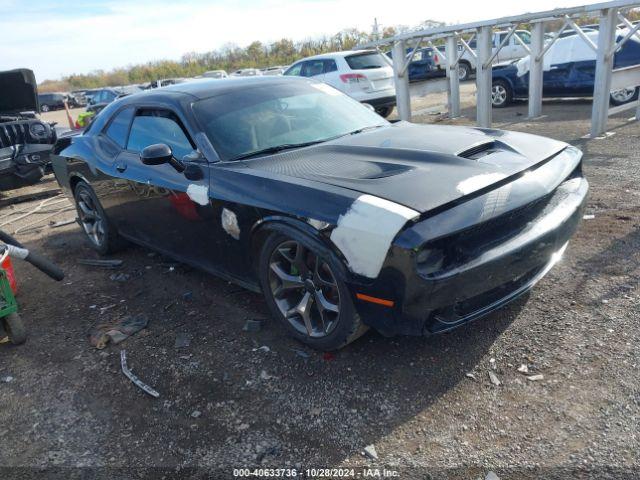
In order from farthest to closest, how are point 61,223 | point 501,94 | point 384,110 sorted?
point 384,110
point 501,94
point 61,223

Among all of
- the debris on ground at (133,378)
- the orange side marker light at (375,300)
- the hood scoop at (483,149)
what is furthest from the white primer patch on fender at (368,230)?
the debris on ground at (133,378)

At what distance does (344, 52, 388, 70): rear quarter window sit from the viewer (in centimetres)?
1239

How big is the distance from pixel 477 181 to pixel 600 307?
1303 millimetres

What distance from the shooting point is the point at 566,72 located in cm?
1157

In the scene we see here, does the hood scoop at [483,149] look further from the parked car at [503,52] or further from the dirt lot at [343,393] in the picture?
the parked car at [503,52]

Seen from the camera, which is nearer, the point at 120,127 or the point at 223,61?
the point at 120,127

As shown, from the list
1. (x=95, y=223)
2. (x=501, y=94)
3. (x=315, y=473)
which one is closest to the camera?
(x=315, y=473)

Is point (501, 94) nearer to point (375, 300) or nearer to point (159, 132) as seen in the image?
point (159, 132)

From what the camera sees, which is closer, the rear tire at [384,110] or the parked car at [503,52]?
the rear tire at [384,110]

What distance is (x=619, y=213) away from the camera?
4770 mm

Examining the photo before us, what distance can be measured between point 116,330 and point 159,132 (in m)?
1.55

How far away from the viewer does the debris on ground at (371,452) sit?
7.70 ft

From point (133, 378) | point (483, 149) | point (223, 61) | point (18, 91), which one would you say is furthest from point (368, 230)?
Answer: point (223, 61)

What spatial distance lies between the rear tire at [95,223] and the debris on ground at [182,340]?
1962mm
